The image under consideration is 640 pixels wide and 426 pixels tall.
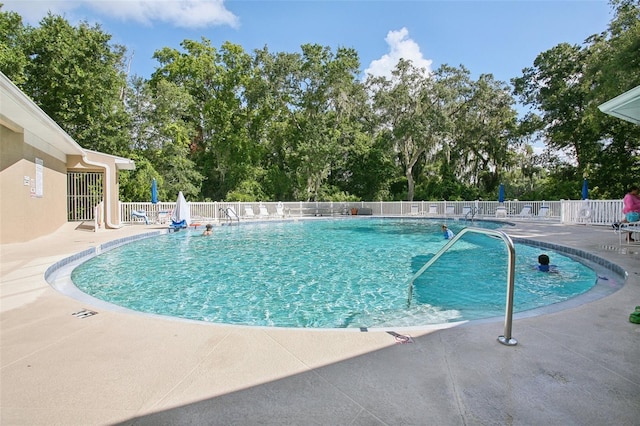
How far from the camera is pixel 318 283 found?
5.97 m

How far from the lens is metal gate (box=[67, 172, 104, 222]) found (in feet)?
47.9

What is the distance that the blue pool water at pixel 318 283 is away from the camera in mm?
4488

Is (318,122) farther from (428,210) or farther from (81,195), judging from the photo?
(81,195)

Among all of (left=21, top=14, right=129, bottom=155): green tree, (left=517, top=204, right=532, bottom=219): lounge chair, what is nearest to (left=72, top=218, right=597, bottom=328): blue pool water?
(left=517, top=204, right=532, bottom=219): lounge chair

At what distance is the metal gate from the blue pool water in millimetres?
7354

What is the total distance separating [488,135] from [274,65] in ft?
51.3

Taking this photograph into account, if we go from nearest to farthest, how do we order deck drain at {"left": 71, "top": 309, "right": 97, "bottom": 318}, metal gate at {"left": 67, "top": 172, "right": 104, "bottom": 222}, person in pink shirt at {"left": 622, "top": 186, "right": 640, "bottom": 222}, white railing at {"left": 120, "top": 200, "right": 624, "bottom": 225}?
deck drain at {"left": 71, "top": 309, "right": 97, "bottom": 318}, person in pink shirt at {"left": 622, "top": 186, "right": 640, "bottom": 222}, white railing at {"left": 120, "top": 200, "right": 624, "bottom": 225}, metal gate at {"left": 67, "top": 172, "right": 104, "bottom": 222}

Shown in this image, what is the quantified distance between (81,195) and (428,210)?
17.7m

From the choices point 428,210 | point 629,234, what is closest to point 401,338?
point 629,234

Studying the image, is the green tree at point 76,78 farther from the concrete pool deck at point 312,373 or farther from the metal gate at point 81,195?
the concrete pool deck at point 312,373

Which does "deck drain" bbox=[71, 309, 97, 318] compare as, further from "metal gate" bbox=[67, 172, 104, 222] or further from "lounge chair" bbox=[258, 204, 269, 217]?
"lounge chair" bbox=[258, 204, 269, 217]

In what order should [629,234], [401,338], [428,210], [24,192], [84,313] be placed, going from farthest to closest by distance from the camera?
[428,210]
[24,192]
[629,234]
[84,313]
[401,338]

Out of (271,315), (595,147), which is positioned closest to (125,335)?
(271,315)

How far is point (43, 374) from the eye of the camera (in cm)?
221
